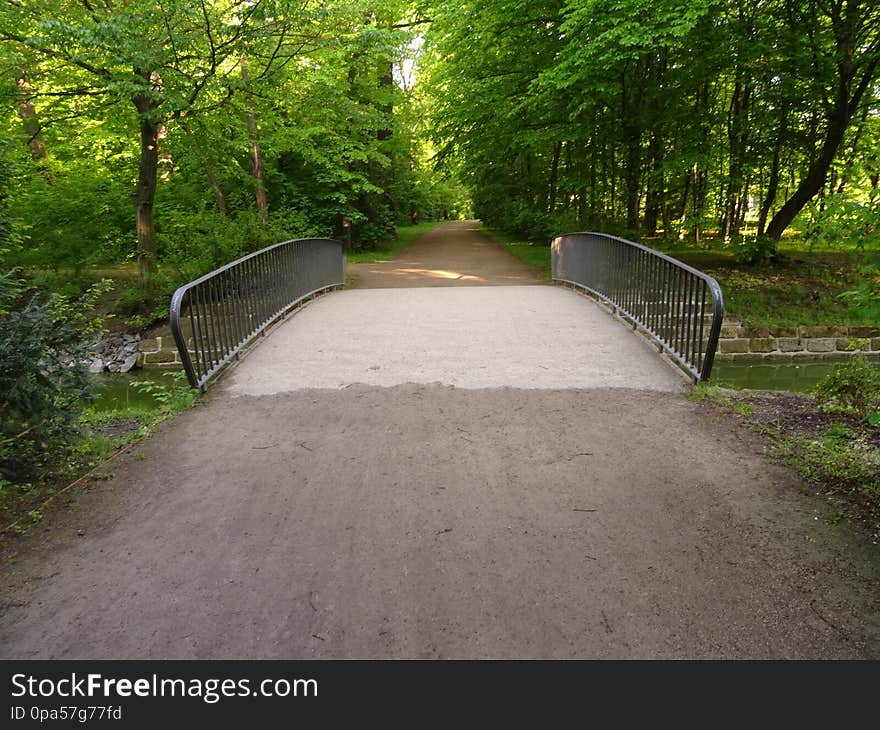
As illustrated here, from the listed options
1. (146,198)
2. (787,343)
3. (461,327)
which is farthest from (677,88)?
(146,198)

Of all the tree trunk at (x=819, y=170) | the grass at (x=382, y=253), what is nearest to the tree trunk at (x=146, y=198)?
the grass at (x=382, y=253)

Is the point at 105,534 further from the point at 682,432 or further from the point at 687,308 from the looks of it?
the point at 687,308

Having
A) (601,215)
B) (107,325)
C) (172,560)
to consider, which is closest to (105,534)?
(172,560)

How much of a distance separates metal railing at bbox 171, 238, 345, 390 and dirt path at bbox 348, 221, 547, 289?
3.30 metres

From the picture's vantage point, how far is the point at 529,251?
21.6 metres

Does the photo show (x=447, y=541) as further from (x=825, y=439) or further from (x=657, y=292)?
(x=657, y=292)

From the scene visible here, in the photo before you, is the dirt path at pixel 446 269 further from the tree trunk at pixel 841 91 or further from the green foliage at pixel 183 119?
the tree trunk at pixel 841 91

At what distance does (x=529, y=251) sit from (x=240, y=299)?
51.3ft

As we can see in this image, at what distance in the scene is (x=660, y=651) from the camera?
2.39 m

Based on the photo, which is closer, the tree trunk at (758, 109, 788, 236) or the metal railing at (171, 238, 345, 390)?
the metal railing at (171, 238, 345, 390)

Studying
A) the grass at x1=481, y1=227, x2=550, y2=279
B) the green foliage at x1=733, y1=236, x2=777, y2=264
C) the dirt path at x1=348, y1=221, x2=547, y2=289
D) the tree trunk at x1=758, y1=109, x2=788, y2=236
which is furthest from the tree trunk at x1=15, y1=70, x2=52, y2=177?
the tree trunk at x1=758, y1=109, x2=788, y2=236

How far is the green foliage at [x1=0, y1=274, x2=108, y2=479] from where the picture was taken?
3.72m

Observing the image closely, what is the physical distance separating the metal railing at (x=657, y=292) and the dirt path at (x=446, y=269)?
168 inches

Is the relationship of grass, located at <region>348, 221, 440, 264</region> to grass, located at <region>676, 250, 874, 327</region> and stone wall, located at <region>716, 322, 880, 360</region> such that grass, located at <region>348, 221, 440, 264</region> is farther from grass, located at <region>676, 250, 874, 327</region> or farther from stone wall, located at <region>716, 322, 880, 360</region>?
stone wall, located at <region>716, 322, 880, 360</region>
